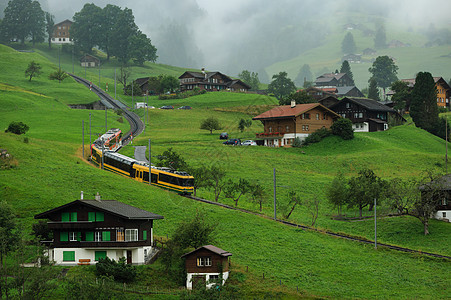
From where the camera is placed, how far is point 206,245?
2276 inches

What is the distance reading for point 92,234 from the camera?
59.2 metres

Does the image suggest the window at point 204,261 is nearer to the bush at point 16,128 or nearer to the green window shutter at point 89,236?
the green window shutter at point 89,236

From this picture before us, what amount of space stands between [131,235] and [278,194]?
111 ft

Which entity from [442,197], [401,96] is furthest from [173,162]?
[401,96]

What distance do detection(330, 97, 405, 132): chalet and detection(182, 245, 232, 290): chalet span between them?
87.1 metres

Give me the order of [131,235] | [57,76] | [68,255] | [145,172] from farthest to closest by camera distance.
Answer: [57,76] → [145,172] → [131,235] → [68,255]

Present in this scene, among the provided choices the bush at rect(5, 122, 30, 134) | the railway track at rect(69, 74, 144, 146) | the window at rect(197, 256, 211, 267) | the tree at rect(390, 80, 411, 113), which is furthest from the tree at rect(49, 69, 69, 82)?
the window at rect(197, 256, 211, 267)

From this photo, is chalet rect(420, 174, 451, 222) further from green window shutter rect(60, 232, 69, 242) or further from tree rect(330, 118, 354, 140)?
tree rect(330, 118, 354, 140)

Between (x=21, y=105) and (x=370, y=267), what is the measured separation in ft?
359

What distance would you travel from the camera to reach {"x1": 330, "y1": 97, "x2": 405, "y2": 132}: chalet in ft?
445

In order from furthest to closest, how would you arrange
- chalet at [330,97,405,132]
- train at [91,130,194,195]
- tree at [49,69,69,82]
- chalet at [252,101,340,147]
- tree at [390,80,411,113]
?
tree at [49,69,69,82]
tree at [390,80,411,113]
chalet at [330,97,405,132]
chalet at [252,101,340,147]
train at [91,130,194,195]

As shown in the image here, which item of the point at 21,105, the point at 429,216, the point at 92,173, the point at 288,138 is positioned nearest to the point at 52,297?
the point at 92,173

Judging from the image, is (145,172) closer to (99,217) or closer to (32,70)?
(99,217)

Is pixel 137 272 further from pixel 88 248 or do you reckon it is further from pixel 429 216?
pixel 429 216
